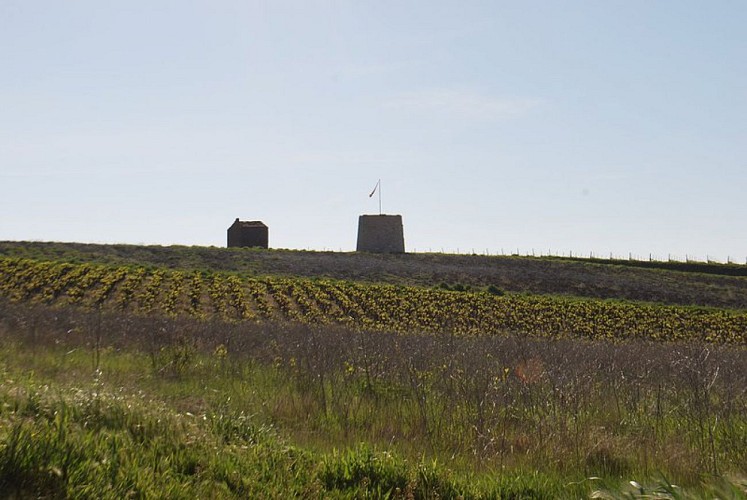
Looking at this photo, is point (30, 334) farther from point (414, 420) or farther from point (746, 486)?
point (746, 486)

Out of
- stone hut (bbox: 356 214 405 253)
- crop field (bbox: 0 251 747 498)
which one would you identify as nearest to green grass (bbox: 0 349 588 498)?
crop field (bbox: 0 251 747 498)

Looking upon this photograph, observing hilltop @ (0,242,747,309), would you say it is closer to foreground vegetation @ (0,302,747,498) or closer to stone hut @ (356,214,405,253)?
stone hut @ (356,214,405,253)

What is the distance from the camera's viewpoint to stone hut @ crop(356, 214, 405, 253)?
63938mm

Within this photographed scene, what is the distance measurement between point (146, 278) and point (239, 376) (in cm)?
2718

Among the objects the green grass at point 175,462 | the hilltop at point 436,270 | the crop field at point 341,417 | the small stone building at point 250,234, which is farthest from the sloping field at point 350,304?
the small stone building at point 250,234

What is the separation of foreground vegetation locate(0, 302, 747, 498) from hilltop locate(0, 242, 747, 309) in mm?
29641

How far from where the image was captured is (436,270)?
45.9 meters

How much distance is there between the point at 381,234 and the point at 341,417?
56493mm

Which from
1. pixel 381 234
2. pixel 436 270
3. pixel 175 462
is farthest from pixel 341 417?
pixel 381 234

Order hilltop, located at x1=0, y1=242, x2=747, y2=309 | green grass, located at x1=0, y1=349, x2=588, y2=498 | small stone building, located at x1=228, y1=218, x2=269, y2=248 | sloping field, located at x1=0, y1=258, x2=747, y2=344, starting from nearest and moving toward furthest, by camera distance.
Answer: green grass, located at x1=0, y1=349, x2=588, y2=498, sloping field, located at x1=0, y1=258, x2=747, y2=344, hilltop, located at x1=0, y1=242, x2=747, y2=309, small stone building, located at x1=228, y1=218, x2=269, y2=248

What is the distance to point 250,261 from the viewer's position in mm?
45781

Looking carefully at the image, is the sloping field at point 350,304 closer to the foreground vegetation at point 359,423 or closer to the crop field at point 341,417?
the crop field at point 341,417

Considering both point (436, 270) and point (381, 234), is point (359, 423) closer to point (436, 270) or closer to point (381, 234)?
point (436, 270)

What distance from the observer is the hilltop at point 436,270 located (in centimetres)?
4088
